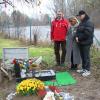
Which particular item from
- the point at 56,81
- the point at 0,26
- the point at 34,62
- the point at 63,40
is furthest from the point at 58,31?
the point at 0,26

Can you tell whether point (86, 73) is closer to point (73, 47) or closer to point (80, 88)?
point (73, 47)

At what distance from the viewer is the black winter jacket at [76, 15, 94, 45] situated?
838 cm

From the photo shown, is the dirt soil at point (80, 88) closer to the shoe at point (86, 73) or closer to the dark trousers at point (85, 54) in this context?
the shoe at point (86, 73)

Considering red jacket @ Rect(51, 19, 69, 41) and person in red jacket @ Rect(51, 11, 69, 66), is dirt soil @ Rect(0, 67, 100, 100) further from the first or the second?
red jacket @ Rect(51, 19, 69, 41)

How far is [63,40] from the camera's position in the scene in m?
9.56

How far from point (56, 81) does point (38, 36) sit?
12.0 m

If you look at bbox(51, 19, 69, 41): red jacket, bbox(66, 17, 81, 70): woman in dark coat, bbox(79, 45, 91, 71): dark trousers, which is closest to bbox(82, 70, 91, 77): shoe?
bbox(79, 45, 91, 71): dark trousers

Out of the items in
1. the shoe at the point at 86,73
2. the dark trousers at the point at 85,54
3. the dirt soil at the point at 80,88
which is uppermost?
the dark trousers at the point at 85,54

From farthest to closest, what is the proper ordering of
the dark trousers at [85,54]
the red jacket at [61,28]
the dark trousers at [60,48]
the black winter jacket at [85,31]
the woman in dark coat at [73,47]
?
the dark trousers at [60,48], the red jacket at [61,28], the woman in dark coat at [73,47], the dark trousers at [85,54], the black winter jacket at [85,31]

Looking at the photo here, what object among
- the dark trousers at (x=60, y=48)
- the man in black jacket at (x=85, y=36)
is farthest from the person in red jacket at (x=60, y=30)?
the man in black jacket at (x=85, y=36)

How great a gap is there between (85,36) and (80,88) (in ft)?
5.33

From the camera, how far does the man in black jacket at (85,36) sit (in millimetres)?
8398

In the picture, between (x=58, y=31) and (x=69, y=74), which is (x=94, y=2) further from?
(x=69, y=74)

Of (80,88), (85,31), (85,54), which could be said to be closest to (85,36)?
(85,31)
